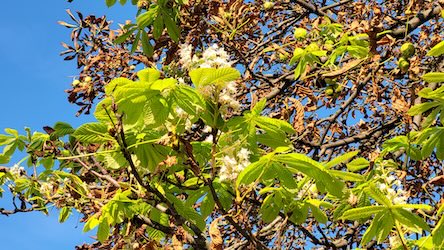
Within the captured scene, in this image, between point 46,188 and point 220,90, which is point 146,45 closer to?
point 46,188

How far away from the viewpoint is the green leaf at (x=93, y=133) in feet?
7.75

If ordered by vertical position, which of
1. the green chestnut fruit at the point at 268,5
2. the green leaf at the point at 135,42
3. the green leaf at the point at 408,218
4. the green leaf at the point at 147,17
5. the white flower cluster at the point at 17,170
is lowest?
the green leaf at the point at 408,218

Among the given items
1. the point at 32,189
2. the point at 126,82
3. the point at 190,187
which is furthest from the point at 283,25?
the point at 126,82

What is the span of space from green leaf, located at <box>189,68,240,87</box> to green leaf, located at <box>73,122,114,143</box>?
49 cm

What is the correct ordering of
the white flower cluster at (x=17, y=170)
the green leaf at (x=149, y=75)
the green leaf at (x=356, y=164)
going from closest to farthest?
the green leaf at (x=149, y=75) → the green leaf at (x=356, y=164) → the white flower cluster at (x=17, y=170)

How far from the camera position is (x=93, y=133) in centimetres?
241

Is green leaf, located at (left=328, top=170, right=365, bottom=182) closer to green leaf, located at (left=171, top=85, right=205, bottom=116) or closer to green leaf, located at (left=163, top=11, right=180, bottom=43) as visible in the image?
green leaf, located at (left=171, top=85, right=205, bottom=116)

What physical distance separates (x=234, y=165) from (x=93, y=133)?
1.96 ft

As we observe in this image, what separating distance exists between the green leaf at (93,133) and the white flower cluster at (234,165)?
46 cm

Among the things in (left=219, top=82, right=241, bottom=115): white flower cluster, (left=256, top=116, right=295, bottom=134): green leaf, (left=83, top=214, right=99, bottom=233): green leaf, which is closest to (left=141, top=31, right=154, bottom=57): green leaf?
(left=83, top=214, right=99, bottom=233): green leaf

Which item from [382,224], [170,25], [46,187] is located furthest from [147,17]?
[382,224]

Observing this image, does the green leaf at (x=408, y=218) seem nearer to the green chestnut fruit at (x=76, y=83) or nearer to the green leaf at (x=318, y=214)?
the green leaf at (x=318, y=214)

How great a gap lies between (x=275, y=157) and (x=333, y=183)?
0.30 m

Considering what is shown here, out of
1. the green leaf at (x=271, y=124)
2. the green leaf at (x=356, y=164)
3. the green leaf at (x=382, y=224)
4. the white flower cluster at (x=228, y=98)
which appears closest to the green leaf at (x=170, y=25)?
the green leaf at (x=356, y=164)
